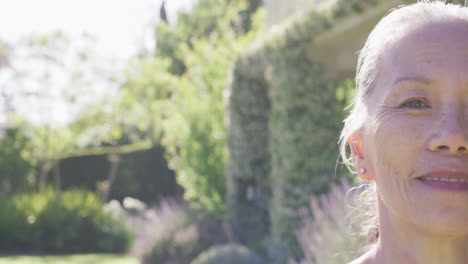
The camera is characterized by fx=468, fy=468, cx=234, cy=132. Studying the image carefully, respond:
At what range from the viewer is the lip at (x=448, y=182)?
1009mm

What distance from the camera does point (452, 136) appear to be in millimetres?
1016

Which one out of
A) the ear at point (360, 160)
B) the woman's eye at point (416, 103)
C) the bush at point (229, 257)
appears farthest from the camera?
the bush at point (229, 257)

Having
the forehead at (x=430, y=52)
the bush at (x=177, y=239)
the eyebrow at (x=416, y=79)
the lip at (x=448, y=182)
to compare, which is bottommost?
the lip at (x=448, y=182)

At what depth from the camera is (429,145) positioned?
1045 mm

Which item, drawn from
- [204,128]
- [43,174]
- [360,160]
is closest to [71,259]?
[204,128]

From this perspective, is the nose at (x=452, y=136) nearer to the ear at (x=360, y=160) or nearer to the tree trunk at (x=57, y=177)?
the ear at (x=360, y=160)

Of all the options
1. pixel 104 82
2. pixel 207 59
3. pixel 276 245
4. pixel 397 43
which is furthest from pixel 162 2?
pixel 397 43

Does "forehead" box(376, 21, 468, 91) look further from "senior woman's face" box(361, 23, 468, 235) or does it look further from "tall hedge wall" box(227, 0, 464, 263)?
"tall hedge wall" box(227, 0, 464, 263)

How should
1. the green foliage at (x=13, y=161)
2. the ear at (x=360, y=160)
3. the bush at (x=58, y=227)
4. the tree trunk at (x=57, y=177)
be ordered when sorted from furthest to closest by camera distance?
the tree trunk at (x=57, y=177) < the green foliage at (x=13, y=161) < the bush at (x=58, y=227) < the ear at (x=360, y=160)

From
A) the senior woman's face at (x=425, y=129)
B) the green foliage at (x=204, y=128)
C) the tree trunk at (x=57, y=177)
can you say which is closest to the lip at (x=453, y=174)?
the senior woman's face at (x=425, y=129)

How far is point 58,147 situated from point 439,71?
16.5 metres

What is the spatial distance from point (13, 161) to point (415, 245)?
1465 cm

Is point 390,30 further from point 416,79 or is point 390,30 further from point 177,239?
point 177,239

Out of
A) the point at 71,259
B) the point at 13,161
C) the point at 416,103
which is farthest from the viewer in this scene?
the point at 13,161
